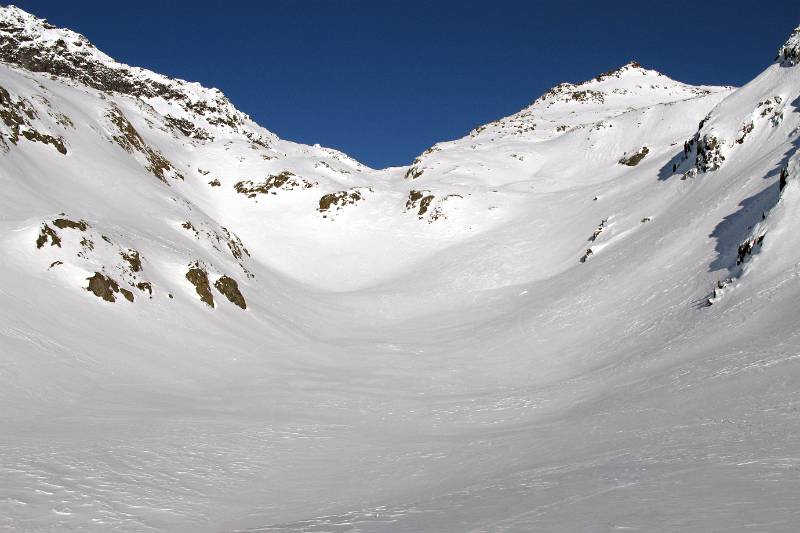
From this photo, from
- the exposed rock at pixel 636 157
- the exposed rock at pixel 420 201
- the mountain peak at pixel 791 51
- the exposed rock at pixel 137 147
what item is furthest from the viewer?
the exposed rock at pixel 636 157

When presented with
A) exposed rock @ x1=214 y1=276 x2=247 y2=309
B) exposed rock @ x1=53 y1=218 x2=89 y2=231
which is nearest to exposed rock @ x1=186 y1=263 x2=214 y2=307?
exposed rock @ x1=214 y1=276 x2=247 y2=309

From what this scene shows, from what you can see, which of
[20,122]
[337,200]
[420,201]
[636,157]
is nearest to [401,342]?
[20,122]

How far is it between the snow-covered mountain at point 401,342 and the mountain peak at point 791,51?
1.22 meters

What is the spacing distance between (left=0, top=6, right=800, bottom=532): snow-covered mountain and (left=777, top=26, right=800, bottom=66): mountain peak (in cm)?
122

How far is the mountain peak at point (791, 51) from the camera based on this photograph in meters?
31.5

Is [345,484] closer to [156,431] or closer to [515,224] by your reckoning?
[156,431]

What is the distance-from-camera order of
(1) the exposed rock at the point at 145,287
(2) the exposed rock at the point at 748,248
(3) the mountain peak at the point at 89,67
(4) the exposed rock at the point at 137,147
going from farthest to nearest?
(3) the mountain peak at the point at 89,67
(4) the exposed rock at the point at 137,147
(1) the exposed rock at the point at 145,287
(2) the exposed rock at the point at 748,248

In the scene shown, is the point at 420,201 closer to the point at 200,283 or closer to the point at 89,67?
the point at 200,283

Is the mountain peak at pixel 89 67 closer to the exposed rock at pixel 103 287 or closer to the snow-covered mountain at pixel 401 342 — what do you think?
the snow-covered mountain at pixel 401 342

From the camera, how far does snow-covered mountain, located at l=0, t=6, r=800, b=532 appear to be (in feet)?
24.5

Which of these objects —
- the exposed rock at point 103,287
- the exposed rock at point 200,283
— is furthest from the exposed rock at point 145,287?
the exposed rock at point 200,283

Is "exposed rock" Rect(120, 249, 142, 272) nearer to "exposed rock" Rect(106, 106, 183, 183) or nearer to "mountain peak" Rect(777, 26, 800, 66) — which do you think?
"exposed rock" Rect(106, 106, 183, 183)

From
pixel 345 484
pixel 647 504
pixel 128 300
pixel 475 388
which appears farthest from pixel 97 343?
pixel 647 504

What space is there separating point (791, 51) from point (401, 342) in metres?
30.6
